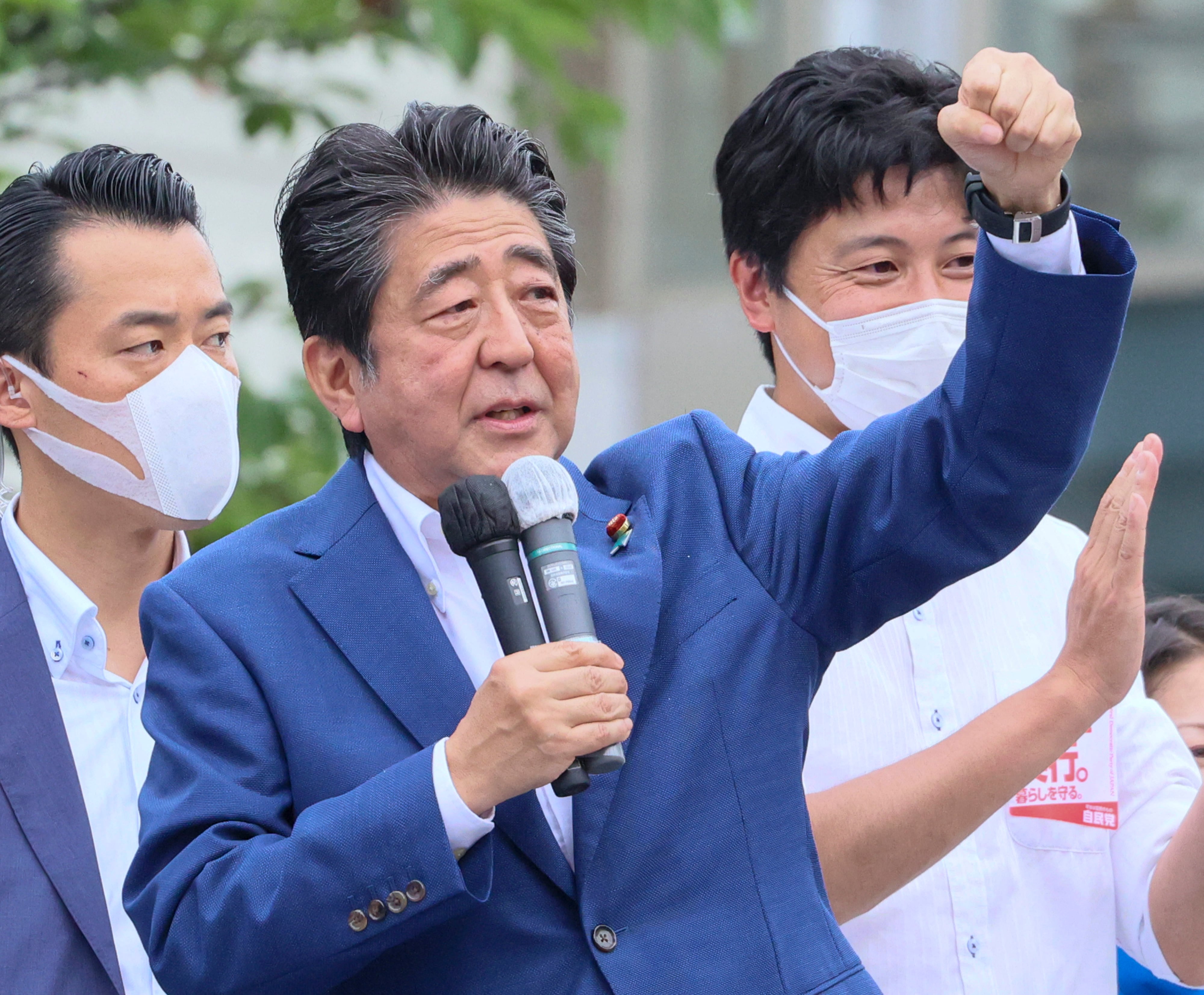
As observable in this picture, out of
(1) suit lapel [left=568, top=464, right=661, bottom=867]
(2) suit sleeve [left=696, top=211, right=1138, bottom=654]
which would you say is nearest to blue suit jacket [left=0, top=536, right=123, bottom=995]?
(1) suit lapel [left=568, top=464, right=661, bottom=867]

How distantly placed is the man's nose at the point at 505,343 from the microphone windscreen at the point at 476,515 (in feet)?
1.01

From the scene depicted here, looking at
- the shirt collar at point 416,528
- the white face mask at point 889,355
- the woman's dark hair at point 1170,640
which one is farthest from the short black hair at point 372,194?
the woman's dark hair at point 1170,640

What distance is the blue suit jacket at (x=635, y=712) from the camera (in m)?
2.06

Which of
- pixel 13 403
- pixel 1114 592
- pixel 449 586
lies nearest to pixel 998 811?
pixel 1114 592

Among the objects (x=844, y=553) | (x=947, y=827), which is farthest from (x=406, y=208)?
(x=947, y=827)

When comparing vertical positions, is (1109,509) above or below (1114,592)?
above

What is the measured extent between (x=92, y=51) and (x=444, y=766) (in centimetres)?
324

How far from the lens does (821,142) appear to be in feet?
10.3

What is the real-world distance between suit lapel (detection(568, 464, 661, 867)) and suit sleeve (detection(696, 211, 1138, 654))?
0.47 feet

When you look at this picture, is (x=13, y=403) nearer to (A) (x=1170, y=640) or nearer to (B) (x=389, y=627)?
(B) (x=389, y=627)

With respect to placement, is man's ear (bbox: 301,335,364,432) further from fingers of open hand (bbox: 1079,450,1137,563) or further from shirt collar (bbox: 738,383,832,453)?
fingers of open hand (bbox: 1079,450,1137,563)

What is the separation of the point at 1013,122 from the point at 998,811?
1368 millimetres

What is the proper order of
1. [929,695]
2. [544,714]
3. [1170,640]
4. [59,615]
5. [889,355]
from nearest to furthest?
1. [544,714]
2. [929,695]
3. [889,355]
4. [59,615]
5. [1170,640]

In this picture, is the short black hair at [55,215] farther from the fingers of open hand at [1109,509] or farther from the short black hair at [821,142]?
the fingers of open hand at [1109,509]
